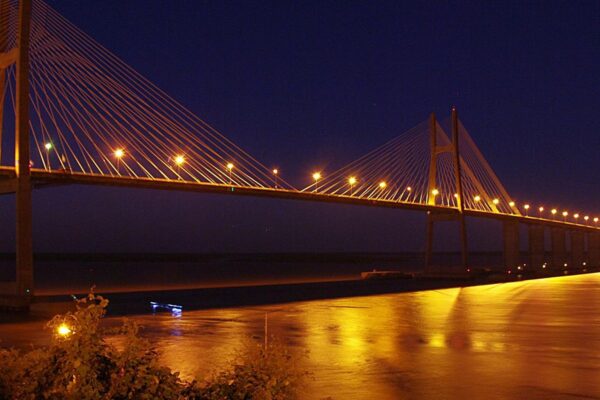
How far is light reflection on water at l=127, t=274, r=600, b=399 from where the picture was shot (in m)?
9.37

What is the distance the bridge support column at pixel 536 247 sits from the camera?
8325 cm

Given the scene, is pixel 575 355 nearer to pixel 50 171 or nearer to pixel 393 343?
pixel 393 343

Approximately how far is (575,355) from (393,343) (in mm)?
3343

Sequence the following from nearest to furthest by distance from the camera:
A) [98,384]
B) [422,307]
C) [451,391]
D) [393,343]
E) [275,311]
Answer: [98,384], [451,391], [393,343], [275,311], [422,307]

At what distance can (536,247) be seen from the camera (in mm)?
83750

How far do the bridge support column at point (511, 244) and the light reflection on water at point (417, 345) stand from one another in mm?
47228

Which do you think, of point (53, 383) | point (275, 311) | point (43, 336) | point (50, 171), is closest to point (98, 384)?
point (53, 383)

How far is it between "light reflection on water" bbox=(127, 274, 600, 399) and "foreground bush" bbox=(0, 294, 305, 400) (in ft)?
7.76

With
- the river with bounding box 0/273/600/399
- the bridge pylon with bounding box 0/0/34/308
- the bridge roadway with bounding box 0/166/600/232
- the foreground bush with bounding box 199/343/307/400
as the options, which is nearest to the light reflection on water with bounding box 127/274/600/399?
the river with bounding box 0/273/600/399

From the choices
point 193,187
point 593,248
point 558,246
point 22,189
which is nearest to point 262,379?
point 22,189

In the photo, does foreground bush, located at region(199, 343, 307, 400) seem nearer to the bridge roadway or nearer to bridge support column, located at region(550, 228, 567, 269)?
the bridge roadway

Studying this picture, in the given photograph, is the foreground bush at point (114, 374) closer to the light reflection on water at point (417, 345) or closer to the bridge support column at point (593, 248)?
the light reflection on water at point (417, 345)

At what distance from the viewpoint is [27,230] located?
23.2 m

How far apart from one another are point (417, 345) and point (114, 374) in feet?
31.1
